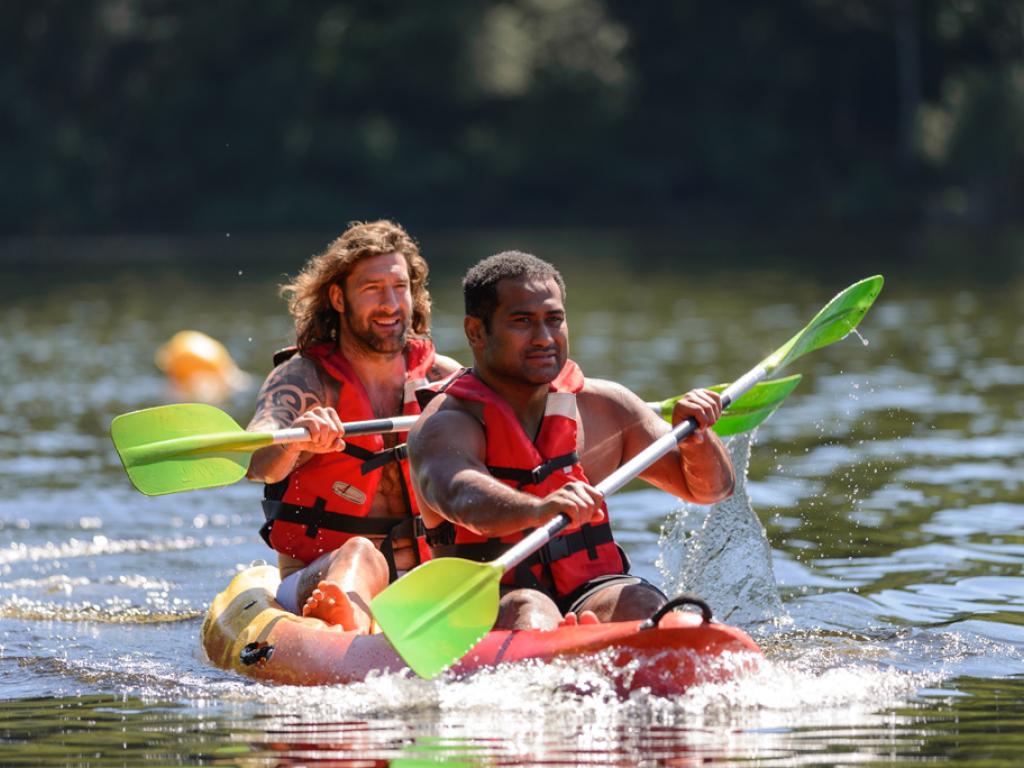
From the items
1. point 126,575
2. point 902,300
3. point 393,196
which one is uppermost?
point 393,196

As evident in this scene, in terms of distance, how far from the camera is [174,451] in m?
6.73

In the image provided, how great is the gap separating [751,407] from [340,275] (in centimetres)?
162

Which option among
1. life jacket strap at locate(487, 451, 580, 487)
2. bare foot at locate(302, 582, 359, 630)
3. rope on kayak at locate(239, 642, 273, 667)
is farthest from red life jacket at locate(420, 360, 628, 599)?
rope on kayak at locate(239, 642, 273, 667)

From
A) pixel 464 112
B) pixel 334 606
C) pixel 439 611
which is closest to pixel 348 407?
pixel 334 606

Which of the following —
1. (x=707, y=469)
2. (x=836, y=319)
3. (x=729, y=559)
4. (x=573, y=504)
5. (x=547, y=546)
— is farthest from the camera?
(x=729, y=559)

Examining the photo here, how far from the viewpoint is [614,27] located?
42.4 metres

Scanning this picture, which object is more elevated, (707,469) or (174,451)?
(174,451)

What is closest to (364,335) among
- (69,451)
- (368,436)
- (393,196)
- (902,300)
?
(368,436)

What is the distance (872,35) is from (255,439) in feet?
121

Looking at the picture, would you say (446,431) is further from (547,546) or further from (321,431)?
(321,431)

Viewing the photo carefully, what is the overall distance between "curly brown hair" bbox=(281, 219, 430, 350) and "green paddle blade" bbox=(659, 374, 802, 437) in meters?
1.02

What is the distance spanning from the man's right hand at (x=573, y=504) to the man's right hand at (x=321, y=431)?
4.37 ft

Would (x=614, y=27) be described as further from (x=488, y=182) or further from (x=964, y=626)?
(x=964, y=626)

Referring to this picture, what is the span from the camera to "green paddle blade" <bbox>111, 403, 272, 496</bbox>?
6.70 m
